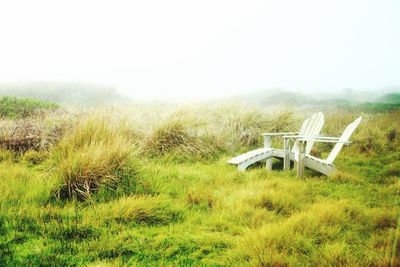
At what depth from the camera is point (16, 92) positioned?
21.2 m

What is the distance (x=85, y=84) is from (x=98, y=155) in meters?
21.2

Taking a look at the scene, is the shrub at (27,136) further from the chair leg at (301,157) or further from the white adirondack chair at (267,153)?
the chair leg at (301,157)

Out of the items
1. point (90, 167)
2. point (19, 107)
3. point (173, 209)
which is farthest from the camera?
point (19, 107)

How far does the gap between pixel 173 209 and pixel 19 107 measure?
28.8 ft

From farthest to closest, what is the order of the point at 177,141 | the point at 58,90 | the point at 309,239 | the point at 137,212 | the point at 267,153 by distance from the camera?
the point at 58,90, the point at 177,141, the point at 267,153, the point at 137,212, the point at 309,239

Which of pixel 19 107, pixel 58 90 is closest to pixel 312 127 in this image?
pixel 19 107

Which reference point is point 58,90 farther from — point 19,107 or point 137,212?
point 137,212

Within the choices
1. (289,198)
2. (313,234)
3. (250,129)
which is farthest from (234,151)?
(313,234)

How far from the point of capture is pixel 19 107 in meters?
11.0

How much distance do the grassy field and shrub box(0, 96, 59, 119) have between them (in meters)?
3.98

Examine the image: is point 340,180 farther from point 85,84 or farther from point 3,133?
point 85,84

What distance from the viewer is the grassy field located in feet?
9.17

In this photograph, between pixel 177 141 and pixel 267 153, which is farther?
pixel 177 141

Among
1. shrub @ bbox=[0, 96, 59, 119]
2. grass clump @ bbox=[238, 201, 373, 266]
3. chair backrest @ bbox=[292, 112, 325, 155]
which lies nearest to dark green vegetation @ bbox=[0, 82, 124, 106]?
shrub @ bbox=[0, 96, 59, 119]
